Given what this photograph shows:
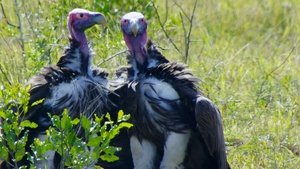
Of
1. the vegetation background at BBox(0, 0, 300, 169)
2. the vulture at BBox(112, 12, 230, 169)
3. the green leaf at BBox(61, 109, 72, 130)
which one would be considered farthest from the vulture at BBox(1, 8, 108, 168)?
the green leaf at BBox(61, 109, 72, 130)

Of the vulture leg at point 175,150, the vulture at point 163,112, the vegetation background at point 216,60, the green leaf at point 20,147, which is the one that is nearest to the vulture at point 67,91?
the vulture at point 163,112

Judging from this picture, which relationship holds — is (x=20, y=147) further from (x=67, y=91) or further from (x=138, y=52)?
(x=138, y=52)

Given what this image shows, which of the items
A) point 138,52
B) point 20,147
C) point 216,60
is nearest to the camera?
point 20,147

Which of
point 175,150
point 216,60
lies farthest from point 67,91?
point 216,60

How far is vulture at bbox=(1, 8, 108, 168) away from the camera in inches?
281

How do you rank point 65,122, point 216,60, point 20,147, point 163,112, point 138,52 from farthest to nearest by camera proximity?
point 216,60, point 138,52, point 163,112, point 20,147, point 65,122

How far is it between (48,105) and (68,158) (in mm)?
921

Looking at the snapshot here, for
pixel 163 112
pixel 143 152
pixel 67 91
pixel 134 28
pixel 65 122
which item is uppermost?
pixel 134 28

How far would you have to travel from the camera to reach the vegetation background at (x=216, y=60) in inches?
322

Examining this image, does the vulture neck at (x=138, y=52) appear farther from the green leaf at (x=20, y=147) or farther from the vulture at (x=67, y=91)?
the green leaf at (x=20, y=147)

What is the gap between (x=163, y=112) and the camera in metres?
7.16

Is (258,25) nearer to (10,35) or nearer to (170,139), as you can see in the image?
(10,35)

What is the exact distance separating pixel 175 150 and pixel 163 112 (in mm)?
223

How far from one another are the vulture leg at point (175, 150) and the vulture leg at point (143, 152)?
0.08m
